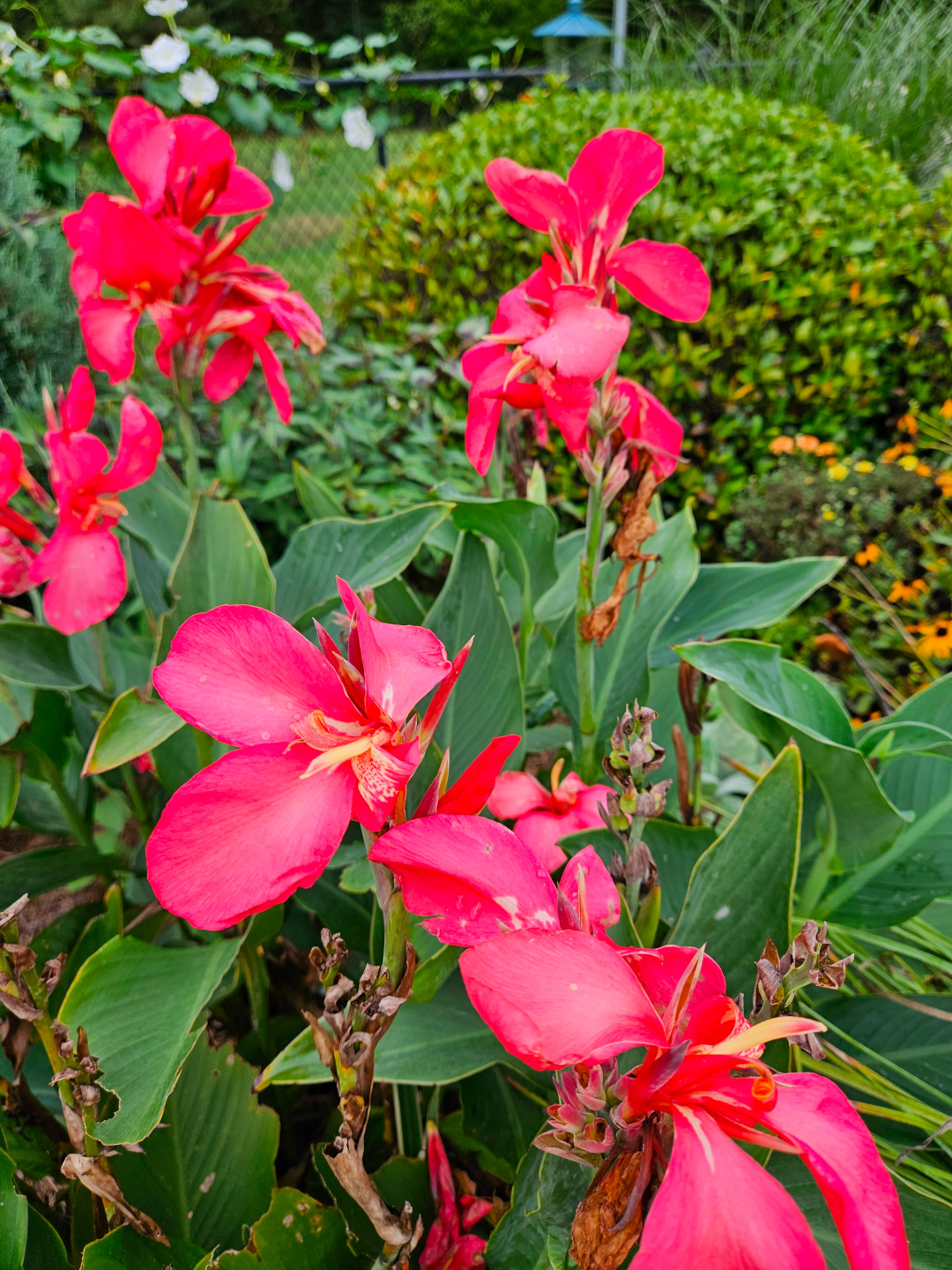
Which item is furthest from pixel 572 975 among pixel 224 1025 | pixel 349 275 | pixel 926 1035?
pixel 349 275

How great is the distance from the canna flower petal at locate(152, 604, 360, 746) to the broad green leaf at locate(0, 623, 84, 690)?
58cm

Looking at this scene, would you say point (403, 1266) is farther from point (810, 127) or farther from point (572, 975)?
point (810, 127)

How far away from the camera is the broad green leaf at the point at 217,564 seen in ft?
2.94

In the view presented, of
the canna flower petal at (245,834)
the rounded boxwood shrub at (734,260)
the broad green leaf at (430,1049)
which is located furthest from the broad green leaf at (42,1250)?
the rounded boxwood shrub at (734,260)

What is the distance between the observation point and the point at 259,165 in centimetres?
405

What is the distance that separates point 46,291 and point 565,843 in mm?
2187

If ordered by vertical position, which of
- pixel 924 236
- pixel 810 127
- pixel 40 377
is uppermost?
pixel 810 127

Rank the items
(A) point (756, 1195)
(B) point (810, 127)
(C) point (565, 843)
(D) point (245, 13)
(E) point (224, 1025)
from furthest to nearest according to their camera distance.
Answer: (D) point (245, 13) < (B) point (810, 127) < (E) point (224, 1025) < (C) point (565, 843) < (A) point (756, 1195)

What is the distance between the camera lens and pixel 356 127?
311 centimetres

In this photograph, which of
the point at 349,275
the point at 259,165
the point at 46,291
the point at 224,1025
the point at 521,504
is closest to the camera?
the point at 521,504

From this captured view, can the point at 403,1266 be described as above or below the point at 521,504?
below

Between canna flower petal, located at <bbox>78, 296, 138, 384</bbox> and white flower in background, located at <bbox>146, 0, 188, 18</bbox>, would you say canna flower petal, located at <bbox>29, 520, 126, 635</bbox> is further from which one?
white flower in background, located at <bbox>146, 0, 188, 18</bbox>

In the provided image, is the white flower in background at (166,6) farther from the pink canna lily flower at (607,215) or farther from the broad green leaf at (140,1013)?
the broad green leaf at (140,1013)

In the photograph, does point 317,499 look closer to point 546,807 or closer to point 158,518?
point 158,518
